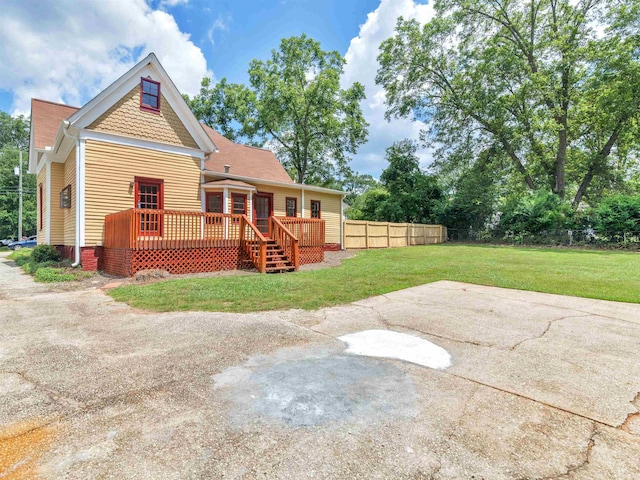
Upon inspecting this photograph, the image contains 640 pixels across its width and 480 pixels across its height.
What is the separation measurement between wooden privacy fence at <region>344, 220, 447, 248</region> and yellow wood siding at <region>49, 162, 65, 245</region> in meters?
13.9

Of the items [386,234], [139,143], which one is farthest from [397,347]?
[386,234]

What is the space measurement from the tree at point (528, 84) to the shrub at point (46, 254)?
28.6m

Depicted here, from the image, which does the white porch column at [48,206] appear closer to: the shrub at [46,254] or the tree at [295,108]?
the shrub at [46,254]

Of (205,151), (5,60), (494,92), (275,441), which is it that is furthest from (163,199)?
(494,92)

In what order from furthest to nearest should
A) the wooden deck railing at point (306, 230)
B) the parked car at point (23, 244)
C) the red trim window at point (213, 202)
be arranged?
the parked car at point (23, 244)
the red trim window at point (213, 202)
the wooden deck railing at point (306, 230)

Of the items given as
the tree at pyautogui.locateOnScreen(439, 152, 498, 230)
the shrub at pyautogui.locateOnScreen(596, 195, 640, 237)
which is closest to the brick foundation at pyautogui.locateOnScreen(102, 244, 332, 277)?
the shrub at pyautogui.locateOnScreen(596, 195, 640, 237)

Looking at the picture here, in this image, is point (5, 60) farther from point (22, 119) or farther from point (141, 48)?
point (22, 119)

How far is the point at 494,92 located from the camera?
25453mm

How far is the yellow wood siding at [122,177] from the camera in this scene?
10539mm

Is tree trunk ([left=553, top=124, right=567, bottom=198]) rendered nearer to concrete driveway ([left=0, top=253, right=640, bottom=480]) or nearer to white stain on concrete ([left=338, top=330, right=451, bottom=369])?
concrete driveway ([left=0, top=253, right=640, bottom=480])

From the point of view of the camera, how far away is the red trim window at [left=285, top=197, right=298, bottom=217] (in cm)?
1689

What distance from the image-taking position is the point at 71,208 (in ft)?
37.4

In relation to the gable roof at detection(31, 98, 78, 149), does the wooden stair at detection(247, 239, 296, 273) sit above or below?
below

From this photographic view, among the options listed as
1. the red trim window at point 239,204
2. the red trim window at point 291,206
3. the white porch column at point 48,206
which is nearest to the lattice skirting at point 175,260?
the red trim window at point 239,204
